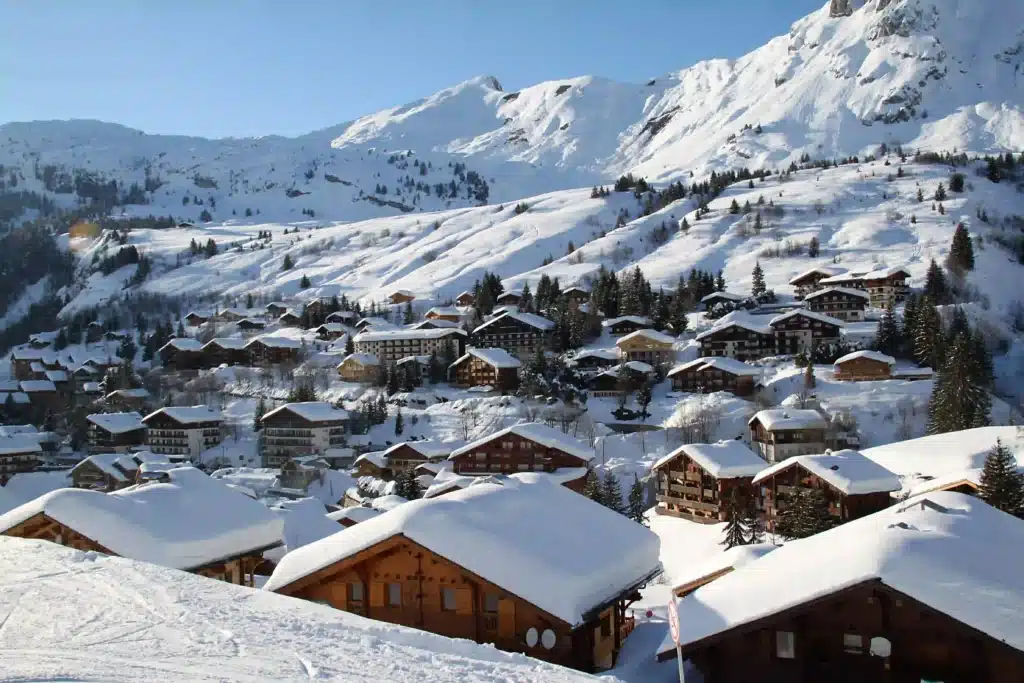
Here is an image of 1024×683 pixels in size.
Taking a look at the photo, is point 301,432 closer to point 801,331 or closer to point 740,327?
point 740,327

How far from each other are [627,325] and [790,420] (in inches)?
1062

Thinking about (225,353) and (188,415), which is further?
(225,353)

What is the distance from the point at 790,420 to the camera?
4809cm

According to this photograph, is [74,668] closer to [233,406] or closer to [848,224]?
[233,406]

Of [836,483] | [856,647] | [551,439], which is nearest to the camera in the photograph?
[856,647]

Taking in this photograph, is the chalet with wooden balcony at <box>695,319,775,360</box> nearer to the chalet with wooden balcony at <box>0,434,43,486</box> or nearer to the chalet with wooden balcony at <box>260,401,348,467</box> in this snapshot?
the chalet with wooden balcony at <box>260,401,348,467</box>

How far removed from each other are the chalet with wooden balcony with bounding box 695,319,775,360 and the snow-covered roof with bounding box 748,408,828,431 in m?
17.4

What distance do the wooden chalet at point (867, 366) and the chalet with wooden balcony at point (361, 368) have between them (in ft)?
119

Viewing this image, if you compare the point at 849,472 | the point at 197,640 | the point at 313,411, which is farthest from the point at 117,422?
the point at 197,640

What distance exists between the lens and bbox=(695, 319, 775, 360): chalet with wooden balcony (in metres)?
66.1

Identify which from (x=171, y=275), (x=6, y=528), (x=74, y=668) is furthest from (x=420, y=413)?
(x=171, y=275)

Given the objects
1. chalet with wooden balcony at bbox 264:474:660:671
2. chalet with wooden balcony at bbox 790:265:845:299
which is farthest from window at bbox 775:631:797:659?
chalet with wooden balcony at bbox 790:265:845:299

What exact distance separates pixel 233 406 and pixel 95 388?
2203 centimetres

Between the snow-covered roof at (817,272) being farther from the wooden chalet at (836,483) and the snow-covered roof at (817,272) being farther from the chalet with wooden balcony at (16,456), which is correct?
the chalet with wooden balcony at (16,456)
